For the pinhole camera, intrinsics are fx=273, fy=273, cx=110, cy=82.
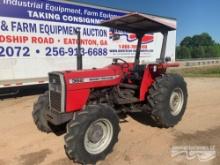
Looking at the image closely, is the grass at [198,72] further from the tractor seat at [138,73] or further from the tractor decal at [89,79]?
the tractor decal at [89,79]

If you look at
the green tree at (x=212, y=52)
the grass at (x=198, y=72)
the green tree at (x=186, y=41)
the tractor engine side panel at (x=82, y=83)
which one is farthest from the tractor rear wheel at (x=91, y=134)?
the green tree at (x=186, y=41)

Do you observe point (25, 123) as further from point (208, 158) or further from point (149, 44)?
point (149, 44)

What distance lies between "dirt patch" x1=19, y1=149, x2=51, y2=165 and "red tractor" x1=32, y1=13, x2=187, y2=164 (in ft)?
1.77

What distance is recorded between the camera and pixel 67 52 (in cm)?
1002

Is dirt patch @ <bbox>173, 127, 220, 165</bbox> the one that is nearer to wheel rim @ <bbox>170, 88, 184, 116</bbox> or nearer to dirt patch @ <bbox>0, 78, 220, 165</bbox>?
dirt patch @ <bbox>0, 78, 220, 165</bbox>

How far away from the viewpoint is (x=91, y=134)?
Result: 14.9ft

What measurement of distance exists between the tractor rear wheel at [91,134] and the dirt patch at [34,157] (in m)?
0.49

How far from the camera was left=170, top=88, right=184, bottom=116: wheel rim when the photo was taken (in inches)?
240

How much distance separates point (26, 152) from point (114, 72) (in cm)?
226

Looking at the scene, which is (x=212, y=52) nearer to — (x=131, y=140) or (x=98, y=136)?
(x=131, y=140)

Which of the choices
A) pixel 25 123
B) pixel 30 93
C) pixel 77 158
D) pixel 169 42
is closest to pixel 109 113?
pixel 77 158

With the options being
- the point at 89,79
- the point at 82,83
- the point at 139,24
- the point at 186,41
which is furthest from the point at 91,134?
the point at 186,41

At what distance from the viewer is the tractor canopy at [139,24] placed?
18.5 ft

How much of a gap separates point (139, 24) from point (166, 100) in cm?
184
